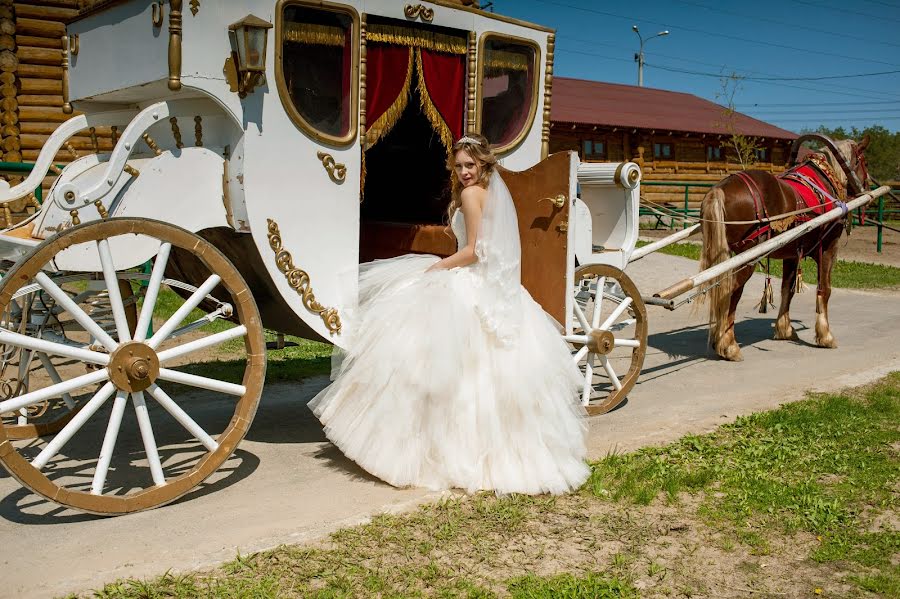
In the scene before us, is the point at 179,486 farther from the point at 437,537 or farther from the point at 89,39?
the point at 89,39

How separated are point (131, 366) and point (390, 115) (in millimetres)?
2189

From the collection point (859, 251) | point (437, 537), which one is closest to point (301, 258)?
point (437, 537)

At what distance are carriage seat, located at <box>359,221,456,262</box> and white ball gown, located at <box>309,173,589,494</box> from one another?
87 cm

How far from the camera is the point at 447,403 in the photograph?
4371 mm

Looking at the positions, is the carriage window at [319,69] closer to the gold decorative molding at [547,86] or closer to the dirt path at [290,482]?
the gold decorative molding at [547,86]

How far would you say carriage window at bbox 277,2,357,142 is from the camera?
4.40 metres

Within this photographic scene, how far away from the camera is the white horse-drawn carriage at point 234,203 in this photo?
152 inches

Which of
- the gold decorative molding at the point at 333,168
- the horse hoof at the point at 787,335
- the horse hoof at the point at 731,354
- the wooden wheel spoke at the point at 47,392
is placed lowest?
the horse hoof at the point at 731,354

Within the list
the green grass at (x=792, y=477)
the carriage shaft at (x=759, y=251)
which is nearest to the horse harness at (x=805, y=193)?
the carriage shaft at (x=759, y=251)

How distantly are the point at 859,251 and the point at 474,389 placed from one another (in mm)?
16633

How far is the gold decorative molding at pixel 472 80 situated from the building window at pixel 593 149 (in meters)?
21.7

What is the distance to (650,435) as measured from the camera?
5492 millimetres

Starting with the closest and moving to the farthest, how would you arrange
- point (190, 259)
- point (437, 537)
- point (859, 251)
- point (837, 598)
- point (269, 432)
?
point (837, 598)
point (437, 537)
point (190, 259)
point (269, 432)
point (859, 251)

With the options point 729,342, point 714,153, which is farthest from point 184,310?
point 714,153
